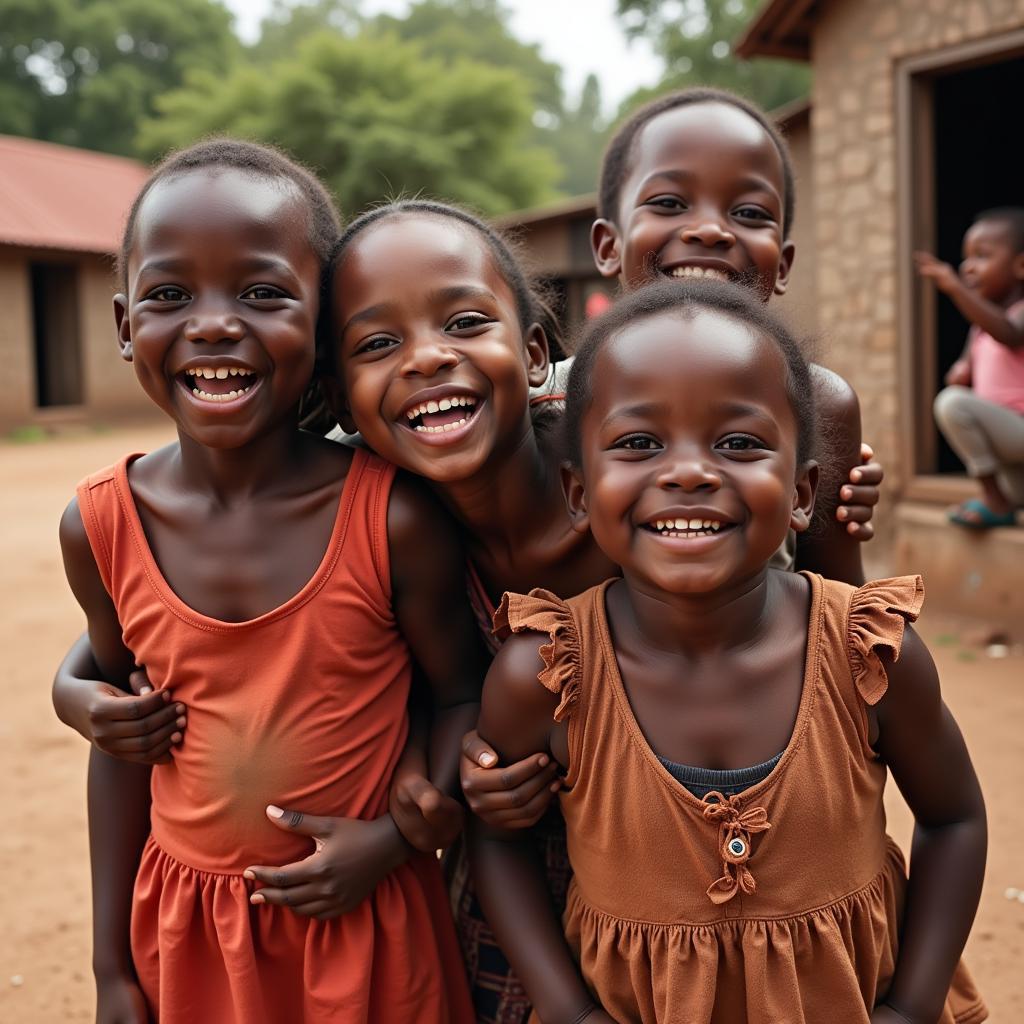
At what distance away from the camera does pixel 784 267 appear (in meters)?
2.14

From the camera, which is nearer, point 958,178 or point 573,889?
point 573,889

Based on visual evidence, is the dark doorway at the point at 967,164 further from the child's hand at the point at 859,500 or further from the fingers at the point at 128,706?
the fingers at the point at 128,706

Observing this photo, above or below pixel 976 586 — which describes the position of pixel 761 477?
above

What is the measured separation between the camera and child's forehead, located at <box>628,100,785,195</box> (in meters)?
1.98

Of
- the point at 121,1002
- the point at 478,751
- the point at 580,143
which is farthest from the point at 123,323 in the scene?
the point at 580,143

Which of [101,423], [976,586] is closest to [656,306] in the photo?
[976,586]

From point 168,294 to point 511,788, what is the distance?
2.73 feet

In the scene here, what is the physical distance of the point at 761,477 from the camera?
1421 millimetres

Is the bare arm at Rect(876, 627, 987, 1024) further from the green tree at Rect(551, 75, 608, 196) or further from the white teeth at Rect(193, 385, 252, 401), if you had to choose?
the green tree at Rect(551, 75, 608, 196)

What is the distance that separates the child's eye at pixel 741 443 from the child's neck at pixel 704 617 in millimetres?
173

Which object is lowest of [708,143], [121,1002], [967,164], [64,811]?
[64,811]

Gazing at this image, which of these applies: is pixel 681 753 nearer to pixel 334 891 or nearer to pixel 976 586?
pixel 334 891

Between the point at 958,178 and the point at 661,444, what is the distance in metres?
7.59

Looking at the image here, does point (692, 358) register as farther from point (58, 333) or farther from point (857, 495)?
point (58, 333)
